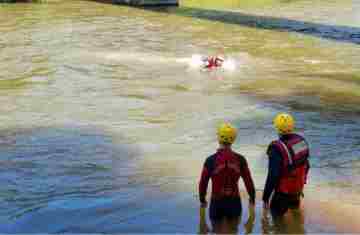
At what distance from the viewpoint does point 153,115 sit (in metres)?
16.6

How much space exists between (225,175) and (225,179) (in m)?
0.07

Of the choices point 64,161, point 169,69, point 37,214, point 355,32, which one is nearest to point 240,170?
point 37,214

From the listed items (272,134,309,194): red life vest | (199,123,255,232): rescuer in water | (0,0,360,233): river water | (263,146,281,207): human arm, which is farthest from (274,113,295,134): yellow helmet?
(0,0,360,233): river water

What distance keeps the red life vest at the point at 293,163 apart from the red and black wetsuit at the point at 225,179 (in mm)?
442

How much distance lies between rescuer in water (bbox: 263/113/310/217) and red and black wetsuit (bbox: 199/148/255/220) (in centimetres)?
32

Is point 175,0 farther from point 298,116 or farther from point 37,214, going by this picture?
point 37,214

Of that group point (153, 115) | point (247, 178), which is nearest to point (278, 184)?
point (247, 178)

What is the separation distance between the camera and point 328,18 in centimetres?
3706

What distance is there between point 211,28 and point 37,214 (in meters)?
23.5

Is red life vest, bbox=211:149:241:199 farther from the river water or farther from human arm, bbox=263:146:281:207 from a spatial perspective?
the river water

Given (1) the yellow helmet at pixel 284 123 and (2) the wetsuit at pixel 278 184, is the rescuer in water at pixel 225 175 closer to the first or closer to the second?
(2) the wetsuit at pixel 278 184

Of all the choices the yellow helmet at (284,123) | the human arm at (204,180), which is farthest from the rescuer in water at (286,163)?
the human arm at (204,180)

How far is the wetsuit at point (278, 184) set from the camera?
8531mm

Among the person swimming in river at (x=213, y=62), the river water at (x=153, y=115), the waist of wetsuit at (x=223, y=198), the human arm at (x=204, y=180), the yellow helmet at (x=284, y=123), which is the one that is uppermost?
the yellow helmet at (x=284, y=123)
